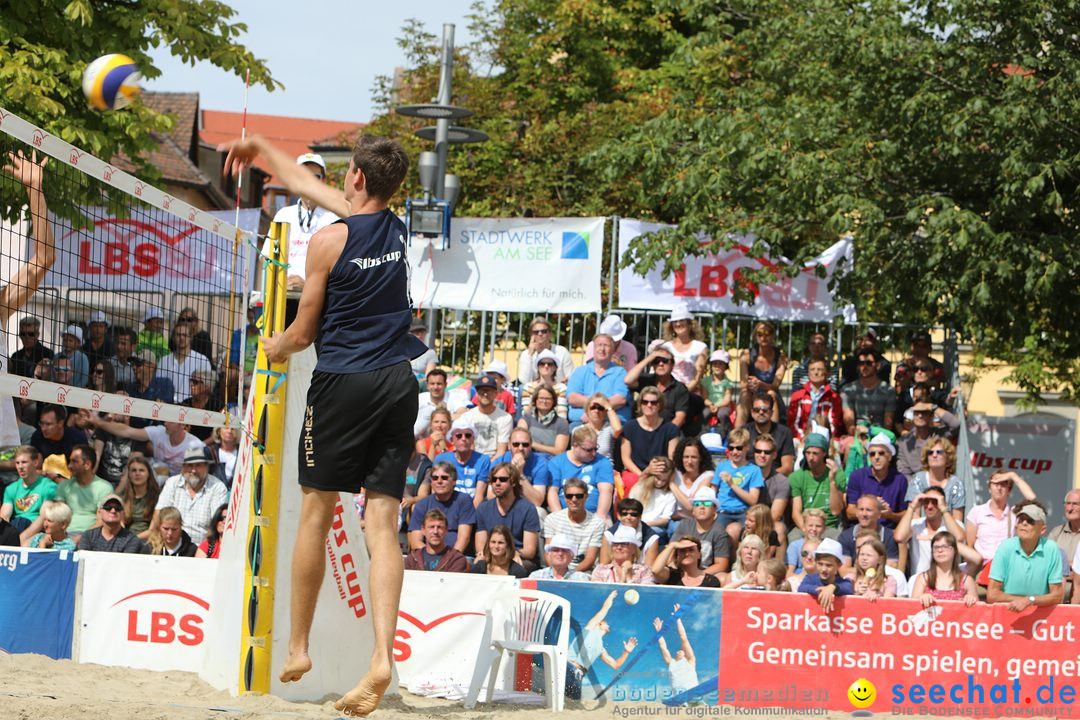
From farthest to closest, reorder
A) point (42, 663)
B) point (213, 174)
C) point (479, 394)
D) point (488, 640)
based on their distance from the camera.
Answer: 1. point (213, 174)
2. point (479, 394)
3. point (488, 640)
4. point (42, 663)

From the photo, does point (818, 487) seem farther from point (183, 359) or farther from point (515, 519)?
point (183, 359)

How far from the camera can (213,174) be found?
48.1 metres

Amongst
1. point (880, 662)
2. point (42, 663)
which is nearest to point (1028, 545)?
point (880, 662)

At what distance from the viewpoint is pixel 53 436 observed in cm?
1247

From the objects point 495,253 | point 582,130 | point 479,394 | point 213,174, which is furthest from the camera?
point 213,174

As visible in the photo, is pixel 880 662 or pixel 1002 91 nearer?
pixel 880 662

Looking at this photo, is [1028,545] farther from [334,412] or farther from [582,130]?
[582,130]

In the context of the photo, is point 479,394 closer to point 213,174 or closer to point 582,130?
point 582,130

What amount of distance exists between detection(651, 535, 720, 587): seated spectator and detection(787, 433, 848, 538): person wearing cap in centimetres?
152

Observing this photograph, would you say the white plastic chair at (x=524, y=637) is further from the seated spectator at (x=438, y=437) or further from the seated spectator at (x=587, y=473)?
the seated spectator at (x=438, y=437)

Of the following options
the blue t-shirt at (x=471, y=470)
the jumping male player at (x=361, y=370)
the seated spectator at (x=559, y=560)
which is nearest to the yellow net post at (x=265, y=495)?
the jumping male player at (x=361, y=370)

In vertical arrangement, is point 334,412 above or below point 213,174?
below

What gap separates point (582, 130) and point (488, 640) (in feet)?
53.4

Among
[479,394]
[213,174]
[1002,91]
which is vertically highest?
[213,174]
